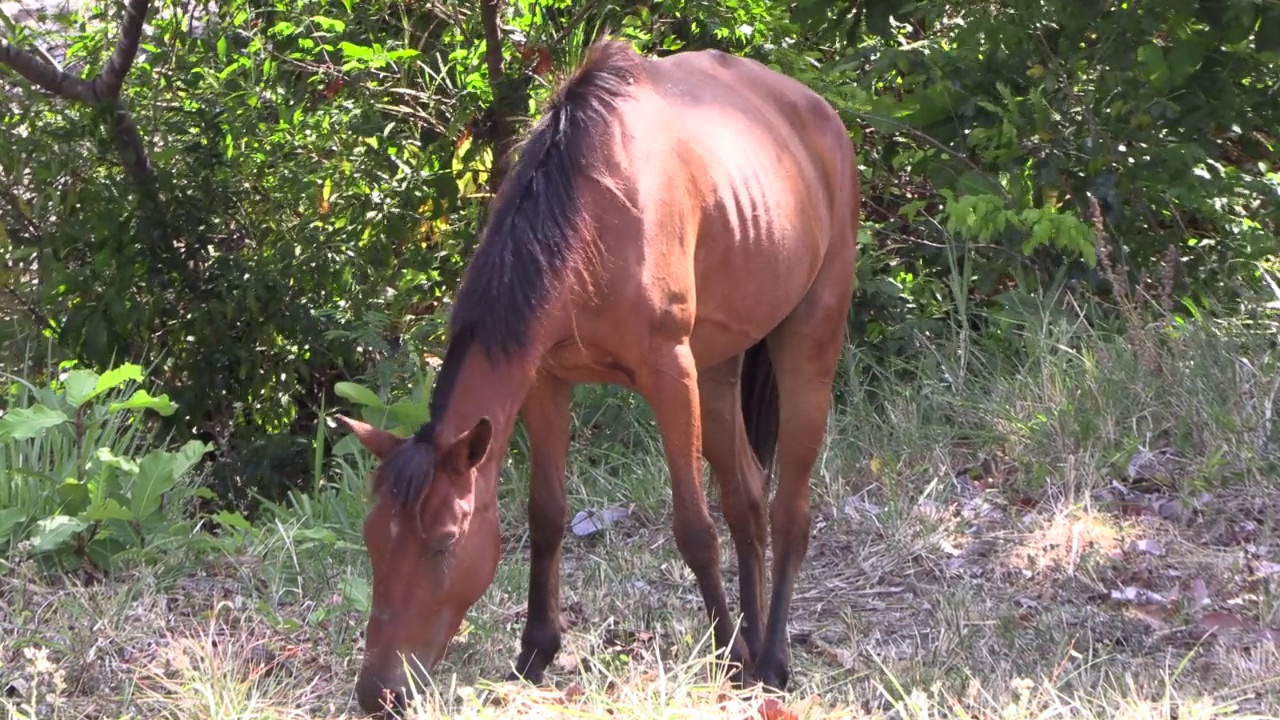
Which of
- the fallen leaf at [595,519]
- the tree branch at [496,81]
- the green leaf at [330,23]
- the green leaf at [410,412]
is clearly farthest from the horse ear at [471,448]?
the green leaf at [330,23]

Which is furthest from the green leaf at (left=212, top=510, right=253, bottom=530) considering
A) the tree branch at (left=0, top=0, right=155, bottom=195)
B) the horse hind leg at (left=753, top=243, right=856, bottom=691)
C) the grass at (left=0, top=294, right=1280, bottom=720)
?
the tree branch at (left=0, top=0, right=155, bottom=195)

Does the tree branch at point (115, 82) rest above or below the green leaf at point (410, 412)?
above

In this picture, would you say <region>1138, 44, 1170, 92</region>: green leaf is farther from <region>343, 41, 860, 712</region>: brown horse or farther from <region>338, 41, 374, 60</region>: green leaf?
<region>338, 41, 374, 60</region>: green leaf

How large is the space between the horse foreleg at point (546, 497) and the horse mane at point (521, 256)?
18.5 inches

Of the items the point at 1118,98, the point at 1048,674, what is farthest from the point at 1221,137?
the point at 1048,674

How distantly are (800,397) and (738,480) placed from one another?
33cm

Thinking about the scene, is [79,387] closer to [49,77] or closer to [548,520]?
[548,520]

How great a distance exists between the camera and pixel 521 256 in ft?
10.6

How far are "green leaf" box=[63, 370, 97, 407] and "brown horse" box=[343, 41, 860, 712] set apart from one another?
1.59 metres

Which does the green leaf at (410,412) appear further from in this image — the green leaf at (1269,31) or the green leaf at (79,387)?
the green leaf at (1269,31)

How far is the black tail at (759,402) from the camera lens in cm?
450

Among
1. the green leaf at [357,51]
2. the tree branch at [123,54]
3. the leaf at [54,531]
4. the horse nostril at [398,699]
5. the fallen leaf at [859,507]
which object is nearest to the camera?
the horse nostril at [398,699]

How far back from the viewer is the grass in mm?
3271

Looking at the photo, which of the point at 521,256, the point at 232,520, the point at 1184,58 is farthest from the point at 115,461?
the point at 1184,58
